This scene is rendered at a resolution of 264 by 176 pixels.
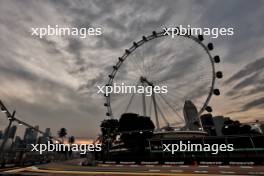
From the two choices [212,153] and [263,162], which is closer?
[263,162]

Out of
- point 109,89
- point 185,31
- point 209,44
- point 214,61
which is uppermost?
point 185,31

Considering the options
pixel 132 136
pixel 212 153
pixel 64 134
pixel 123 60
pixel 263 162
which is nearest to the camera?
pixel 263 162

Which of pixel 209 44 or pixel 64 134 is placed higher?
pixel 209 44

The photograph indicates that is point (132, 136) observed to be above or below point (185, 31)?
below

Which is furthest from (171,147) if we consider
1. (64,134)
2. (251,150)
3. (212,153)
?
(64,134)

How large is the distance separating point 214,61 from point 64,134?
13834 cm

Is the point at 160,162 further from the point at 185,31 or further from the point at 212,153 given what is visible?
the point at 185,31

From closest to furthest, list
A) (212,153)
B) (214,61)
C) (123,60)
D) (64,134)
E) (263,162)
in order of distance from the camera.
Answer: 1. (263,162)
2. (212,153)
3. (214,61)
4. (123,60)
5. (64,134)

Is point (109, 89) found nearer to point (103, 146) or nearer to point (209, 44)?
point (103, 146)

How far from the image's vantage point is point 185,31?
→ 49250mm

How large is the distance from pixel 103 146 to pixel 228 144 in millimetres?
45324

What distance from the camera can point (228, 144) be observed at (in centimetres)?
4556

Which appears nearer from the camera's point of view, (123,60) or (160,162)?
(160,162)

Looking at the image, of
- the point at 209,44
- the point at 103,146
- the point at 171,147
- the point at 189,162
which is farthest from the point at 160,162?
the point at 103,146
